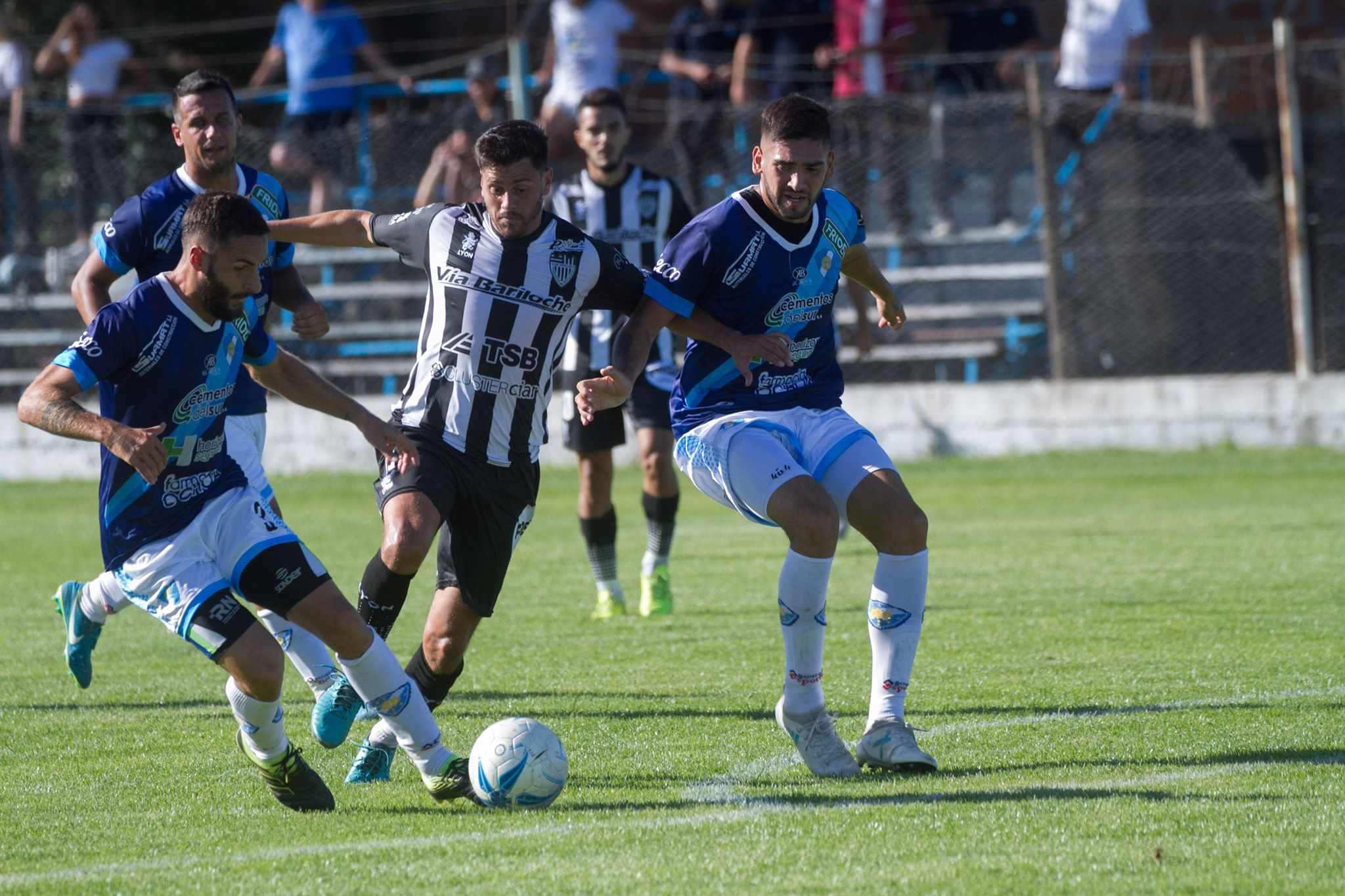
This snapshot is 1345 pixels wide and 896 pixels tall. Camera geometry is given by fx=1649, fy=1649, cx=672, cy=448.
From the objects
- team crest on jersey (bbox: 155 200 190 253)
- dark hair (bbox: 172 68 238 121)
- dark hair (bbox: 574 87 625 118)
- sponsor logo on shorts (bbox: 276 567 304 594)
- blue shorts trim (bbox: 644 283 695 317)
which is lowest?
sponsor logo on shorts (bbox: 276 567 304 594)

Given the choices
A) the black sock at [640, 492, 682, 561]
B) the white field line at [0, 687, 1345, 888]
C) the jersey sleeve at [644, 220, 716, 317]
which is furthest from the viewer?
the black sock at [640, 492, 682, 561]

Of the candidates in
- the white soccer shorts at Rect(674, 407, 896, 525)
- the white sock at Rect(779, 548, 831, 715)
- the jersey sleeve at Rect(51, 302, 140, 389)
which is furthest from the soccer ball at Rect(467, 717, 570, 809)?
the jersey sleeve at Rect(51, 302, 140, 389)

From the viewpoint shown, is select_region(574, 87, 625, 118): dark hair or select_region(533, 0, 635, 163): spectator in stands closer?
select_region(574, 87, 625, 118): dark hair

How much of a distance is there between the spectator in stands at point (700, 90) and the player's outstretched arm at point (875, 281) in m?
9.74

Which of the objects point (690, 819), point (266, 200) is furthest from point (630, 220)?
point (690, 819)

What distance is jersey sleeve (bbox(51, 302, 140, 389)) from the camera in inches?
172

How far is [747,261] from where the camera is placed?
206 inches

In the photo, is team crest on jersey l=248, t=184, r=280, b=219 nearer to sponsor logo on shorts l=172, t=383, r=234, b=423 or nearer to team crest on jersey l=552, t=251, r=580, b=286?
team crest on jersey l=552, t=251, r=580, b=286

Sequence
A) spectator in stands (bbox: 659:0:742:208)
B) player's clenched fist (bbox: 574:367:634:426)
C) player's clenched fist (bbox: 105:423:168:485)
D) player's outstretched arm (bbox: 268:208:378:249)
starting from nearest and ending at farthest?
player's clenched fist (bbox: 105:423:168:485), player's clenched fist (bbox: 574:367:634:426), player's outstretched arm (bbox: 268:208:378:249), spectator in stands (bbox: 659:0:742:208)

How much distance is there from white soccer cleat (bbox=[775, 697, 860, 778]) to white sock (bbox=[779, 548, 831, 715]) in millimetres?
119

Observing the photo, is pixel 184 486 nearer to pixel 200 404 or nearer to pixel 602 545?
pixel 200 404

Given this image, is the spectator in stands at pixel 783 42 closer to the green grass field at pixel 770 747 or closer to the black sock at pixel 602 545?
the green grass field at pixel 770 747

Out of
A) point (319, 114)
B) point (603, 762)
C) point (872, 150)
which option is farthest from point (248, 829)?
point (319, 114)

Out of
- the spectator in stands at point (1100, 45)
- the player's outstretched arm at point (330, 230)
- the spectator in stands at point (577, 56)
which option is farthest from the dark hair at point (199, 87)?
the spectator in stands at point (1100, 45)
